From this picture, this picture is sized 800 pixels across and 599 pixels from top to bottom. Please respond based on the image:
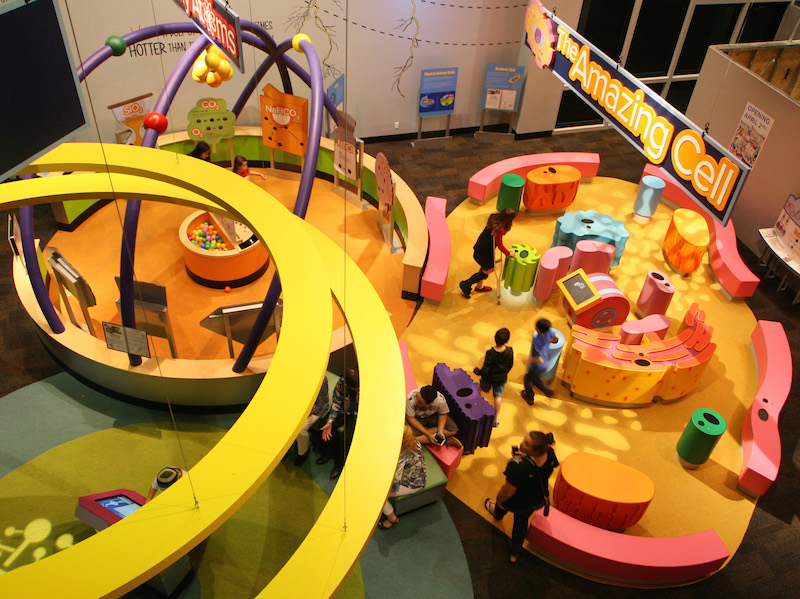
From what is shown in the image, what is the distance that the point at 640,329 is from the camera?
8.28 m

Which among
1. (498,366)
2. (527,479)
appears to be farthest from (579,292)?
(527,479)

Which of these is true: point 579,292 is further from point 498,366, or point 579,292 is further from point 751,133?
point 751,133

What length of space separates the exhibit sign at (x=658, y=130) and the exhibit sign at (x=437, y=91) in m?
4.19

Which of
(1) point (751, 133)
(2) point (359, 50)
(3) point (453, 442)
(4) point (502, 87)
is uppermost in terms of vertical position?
(2) point (359, 50)

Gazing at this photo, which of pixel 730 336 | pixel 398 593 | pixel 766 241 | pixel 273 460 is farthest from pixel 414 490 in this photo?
pixel 766 241

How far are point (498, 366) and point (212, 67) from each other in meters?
4.81

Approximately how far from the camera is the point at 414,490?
6508mm

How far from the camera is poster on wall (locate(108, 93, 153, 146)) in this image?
33.2ft

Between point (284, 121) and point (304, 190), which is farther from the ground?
point (304, 190)

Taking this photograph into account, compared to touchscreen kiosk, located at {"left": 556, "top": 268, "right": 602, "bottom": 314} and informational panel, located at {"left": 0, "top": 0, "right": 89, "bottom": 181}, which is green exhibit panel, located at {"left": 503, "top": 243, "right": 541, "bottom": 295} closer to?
touchscreen kiosk, located at {"left": 556, "top": 268, "right": 602, "bottom": 314}

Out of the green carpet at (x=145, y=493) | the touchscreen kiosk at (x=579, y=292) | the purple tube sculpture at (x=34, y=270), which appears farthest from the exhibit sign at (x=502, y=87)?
the purple tube sculpture at (x=34, y=270)

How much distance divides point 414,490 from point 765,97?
8.67m

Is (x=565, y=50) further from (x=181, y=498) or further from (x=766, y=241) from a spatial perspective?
(x=181, y=498)

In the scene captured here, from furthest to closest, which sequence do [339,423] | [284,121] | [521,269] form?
[284,121]
[521,269]
[339,423]
